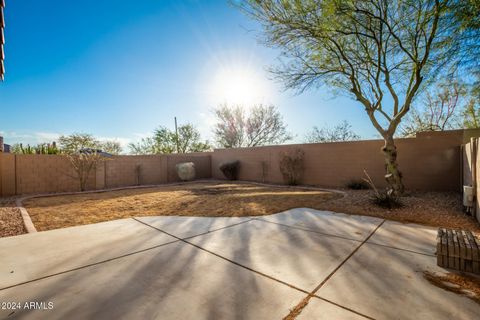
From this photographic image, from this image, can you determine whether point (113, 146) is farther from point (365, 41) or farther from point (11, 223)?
point (365, 41)

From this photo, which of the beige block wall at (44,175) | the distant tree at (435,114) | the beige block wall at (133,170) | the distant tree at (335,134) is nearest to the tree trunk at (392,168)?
the distant tree at (435,114)

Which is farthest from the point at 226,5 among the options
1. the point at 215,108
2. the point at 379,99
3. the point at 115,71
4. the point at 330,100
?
the point at 215,108

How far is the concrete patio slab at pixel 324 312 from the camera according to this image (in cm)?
150

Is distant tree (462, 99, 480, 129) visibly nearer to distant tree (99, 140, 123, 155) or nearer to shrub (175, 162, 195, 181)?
shrub (175, 162, 195, 181)

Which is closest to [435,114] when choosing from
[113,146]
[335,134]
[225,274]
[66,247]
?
[335,134]

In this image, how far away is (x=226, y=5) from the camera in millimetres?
5789

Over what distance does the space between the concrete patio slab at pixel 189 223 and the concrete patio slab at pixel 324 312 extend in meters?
2.10

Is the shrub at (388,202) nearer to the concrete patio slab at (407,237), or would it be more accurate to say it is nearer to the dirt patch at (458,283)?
the concrete patio slab at (407,237)

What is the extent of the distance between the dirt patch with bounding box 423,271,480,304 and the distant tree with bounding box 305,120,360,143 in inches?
620

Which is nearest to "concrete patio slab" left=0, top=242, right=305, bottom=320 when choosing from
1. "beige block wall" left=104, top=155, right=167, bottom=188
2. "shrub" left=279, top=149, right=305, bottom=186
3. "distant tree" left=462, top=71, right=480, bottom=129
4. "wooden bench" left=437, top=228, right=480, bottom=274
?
"wooden bench" left=437, top=228, right=480, bottom=274

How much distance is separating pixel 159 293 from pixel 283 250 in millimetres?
1507

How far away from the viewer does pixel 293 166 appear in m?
9.87

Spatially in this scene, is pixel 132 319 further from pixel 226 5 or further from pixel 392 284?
pixel 226 5

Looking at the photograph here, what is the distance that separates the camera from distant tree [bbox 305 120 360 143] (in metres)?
16.2
